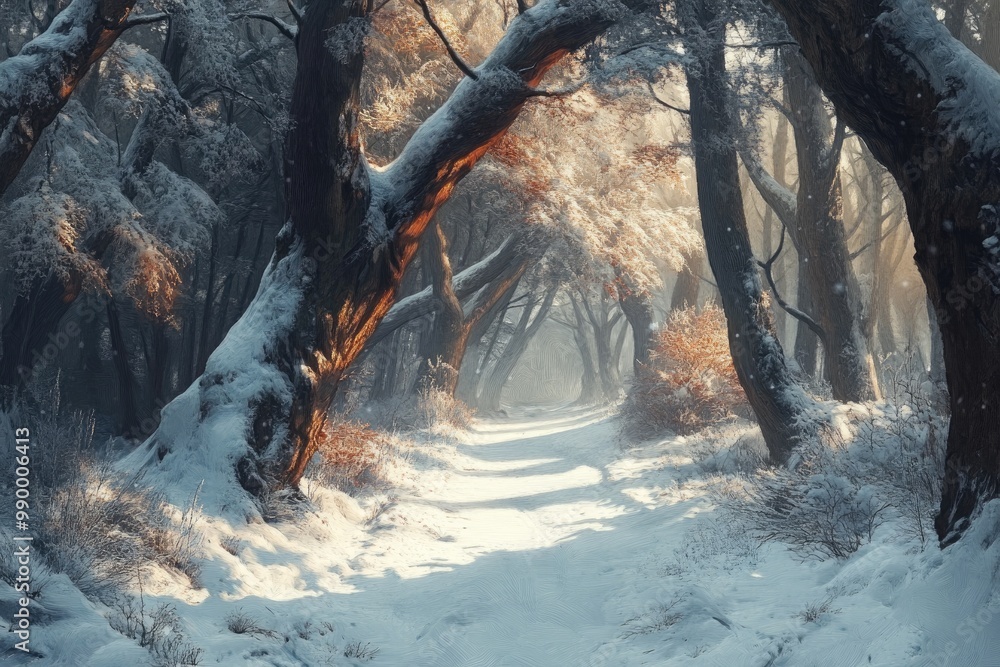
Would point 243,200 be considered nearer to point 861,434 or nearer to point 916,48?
point 861,434

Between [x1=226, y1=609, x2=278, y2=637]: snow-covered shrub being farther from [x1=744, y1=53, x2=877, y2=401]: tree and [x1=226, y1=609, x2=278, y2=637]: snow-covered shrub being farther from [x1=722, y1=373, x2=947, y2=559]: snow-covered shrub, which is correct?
[x1=744, y1=53, x2=877, y2=401]: tree

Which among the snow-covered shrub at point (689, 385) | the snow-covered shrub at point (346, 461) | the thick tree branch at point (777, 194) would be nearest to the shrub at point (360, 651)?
the snow-covered shrub at point (346, 461)

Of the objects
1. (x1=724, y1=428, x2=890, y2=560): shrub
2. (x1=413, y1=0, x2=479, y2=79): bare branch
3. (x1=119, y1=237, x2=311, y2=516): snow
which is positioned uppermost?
(x1=413, y1=0, x2=479, y2=79): bare branch

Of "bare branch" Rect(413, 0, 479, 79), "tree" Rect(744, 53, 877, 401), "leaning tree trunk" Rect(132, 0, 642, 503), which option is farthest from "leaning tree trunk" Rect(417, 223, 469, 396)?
"bare branch" Rect(413, 0, 479, 79)

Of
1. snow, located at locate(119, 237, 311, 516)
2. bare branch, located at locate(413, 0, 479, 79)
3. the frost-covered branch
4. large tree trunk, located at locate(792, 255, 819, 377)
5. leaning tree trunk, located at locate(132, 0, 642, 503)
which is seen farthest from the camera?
large tree trunk, located at locate(792, 255, 819, 377)

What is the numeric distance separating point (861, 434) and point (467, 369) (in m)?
22.9

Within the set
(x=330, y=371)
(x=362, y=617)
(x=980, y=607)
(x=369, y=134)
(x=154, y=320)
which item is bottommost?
(x=362, y=617)

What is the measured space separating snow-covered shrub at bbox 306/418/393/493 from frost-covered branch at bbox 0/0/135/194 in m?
4.48

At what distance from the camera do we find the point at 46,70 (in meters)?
6.96

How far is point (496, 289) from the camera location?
20.5 m

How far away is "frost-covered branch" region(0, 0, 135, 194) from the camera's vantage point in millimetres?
6738

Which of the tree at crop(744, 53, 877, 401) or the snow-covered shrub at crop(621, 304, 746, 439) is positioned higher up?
the tree at crop(744, 53, 877, 401)

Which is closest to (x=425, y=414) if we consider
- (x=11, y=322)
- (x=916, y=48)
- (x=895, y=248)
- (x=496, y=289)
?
(x=496, y=289)

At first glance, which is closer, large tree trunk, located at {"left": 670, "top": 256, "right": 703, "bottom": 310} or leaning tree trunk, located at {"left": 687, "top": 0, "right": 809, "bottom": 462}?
leaning tree trunk, located at {"left": 687, "top": 0, "right": 809, "bottom": 462}
